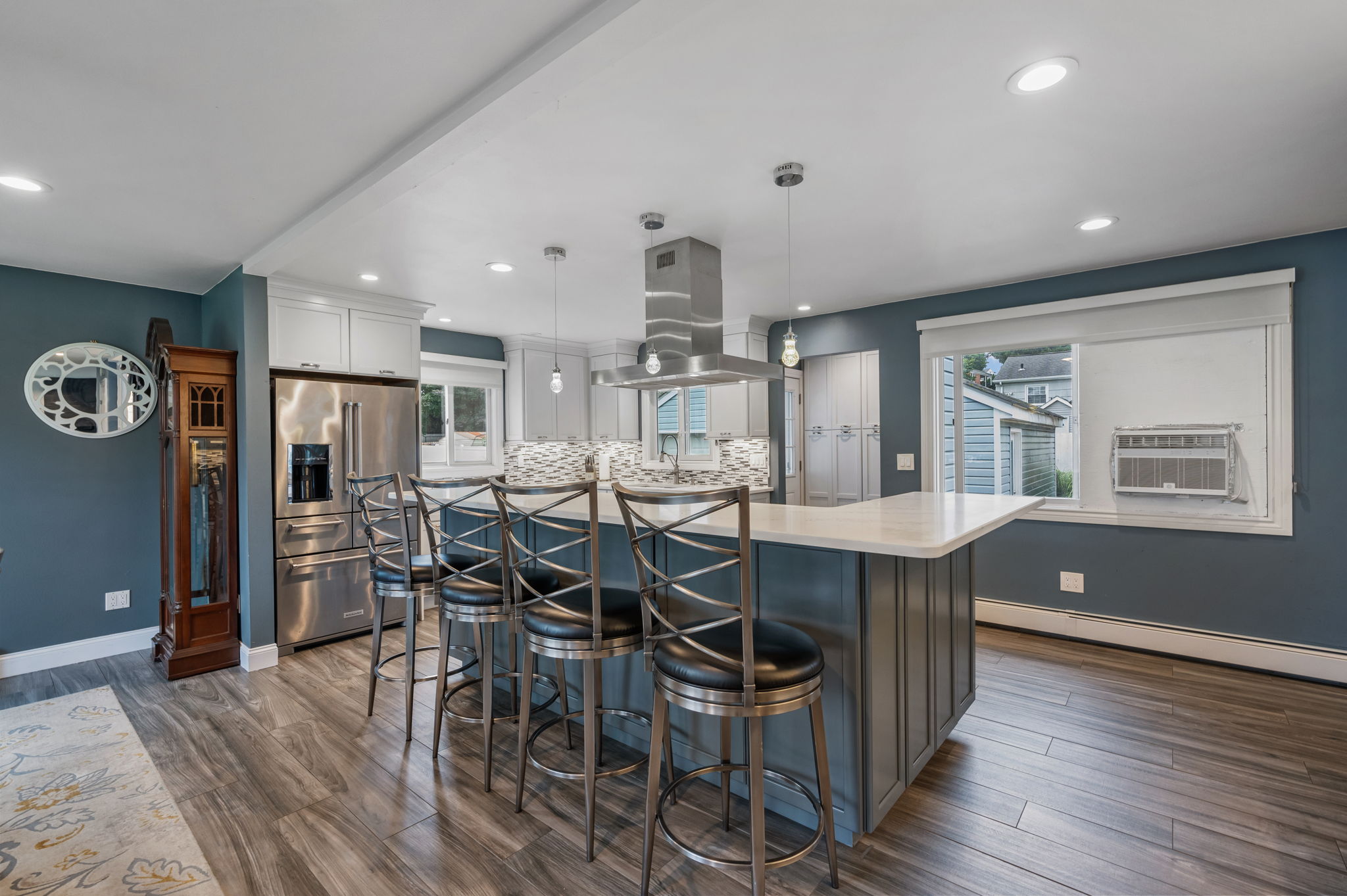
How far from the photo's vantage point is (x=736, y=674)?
1557 mm

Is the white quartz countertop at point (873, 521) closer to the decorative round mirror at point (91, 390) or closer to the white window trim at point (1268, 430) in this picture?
the white window trim at point (1268, 430)

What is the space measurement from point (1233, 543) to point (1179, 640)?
656 mm

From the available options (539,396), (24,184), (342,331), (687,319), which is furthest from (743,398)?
(24,184)

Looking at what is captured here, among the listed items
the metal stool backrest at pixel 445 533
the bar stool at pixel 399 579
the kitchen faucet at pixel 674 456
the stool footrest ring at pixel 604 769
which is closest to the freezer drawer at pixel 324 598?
the bar stool at pixel 399 579

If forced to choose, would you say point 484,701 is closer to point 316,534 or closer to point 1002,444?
point 316,534

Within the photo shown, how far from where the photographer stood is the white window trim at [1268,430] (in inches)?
133

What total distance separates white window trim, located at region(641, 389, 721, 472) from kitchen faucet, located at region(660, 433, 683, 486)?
0.04m

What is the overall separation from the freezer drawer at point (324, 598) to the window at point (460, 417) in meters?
1.53

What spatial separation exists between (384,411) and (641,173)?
2769mm

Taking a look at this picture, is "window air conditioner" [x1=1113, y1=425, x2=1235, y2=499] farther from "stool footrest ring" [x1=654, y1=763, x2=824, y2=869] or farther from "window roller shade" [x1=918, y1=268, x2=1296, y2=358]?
"stool footrest ring" [x1=654, y1=763, x2=824, y2=869]

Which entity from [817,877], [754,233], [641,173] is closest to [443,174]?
[641,173]

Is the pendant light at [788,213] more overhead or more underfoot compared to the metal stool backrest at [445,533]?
more overhead

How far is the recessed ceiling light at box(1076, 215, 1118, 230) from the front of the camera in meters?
3.08

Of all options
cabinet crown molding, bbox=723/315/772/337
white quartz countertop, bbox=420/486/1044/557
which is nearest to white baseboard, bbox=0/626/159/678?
white quartz countertop, bbox=420/486/1044/557
